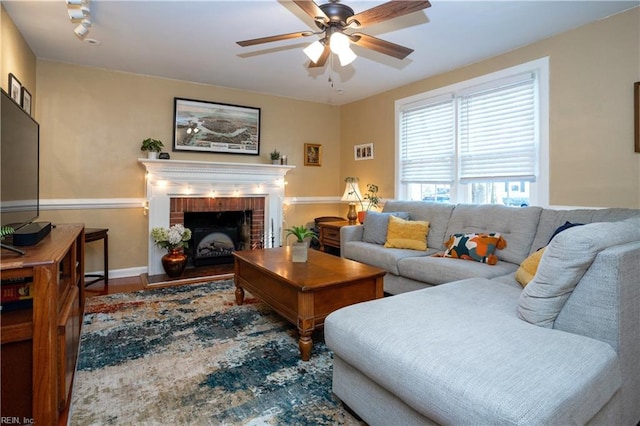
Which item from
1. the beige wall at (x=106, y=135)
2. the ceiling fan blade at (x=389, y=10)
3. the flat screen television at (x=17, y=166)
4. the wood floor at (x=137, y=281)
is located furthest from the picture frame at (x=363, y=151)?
the flat screen television at (x=17, y=166)

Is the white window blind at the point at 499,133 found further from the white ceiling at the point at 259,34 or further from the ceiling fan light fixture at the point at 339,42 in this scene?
the ceiling fan light fixture at the point at 339,42

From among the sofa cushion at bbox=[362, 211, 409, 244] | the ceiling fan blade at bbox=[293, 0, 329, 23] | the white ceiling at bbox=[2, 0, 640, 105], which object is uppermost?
the white ceiling at bbox=[2, 0, 640, 105]

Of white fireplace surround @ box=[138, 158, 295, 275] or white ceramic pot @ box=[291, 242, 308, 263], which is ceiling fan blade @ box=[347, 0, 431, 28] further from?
white fireplace surround @ box=[138, 158, 295, 275]

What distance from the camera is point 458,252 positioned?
3055 millimetres

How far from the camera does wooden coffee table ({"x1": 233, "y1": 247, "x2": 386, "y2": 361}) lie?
218 cm

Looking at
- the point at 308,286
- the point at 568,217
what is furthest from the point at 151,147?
the point at 568,217

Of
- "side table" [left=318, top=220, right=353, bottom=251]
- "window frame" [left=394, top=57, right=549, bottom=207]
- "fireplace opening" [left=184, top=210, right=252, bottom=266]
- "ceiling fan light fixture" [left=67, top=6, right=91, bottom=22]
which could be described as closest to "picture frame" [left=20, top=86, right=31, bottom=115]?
"ceiling fan light fixture" [left=67, top=6, right=91, bottom=22]

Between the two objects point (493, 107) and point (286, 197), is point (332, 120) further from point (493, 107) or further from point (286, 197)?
point (493, 107)

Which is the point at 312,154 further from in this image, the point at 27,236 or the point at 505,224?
the point at 27,236

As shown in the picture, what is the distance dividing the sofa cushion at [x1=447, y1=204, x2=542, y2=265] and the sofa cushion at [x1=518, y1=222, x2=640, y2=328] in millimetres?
1328

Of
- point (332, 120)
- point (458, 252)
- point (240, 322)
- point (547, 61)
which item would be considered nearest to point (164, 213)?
point (240, 322)

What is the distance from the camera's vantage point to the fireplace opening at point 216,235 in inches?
184

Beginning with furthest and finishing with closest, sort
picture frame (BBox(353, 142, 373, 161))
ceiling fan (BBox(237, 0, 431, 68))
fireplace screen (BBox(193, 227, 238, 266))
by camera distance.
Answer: picture frame (BBox(353, 142, 373, 161)) → fireplace screen (BBox(193, 227, 238, 266)) → ceiling fan (BBox(237, 0, 431, 68))

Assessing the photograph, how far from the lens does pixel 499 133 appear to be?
11.7 ft
